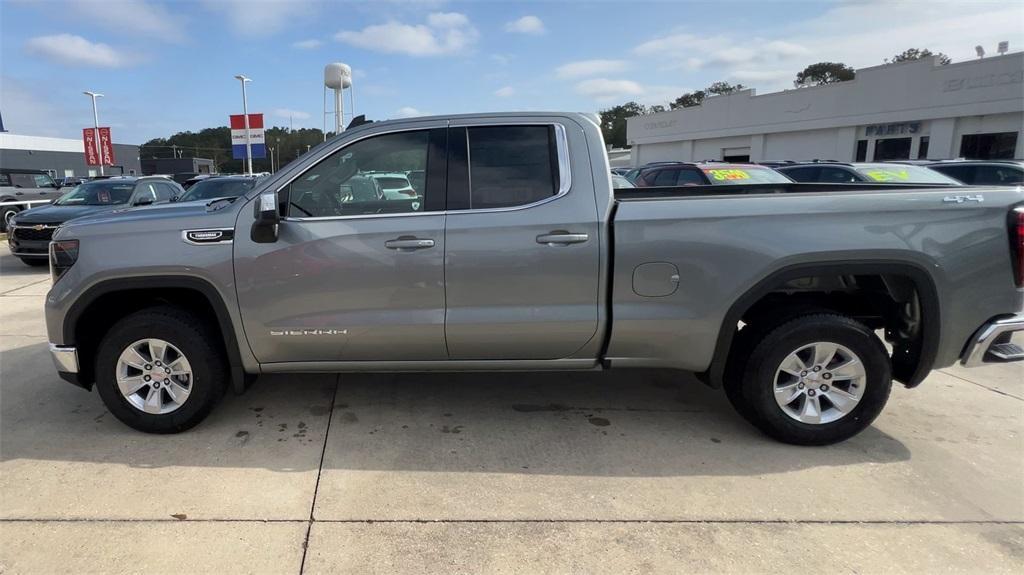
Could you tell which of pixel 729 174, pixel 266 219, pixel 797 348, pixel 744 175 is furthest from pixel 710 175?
pixel 266 219

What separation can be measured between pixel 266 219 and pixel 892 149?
3437cm

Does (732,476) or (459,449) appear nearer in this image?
(732,476)

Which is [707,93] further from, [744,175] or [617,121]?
[744,175]

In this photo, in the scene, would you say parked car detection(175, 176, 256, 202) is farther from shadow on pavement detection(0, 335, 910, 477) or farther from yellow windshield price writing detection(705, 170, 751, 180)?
yellow windshield price writing detection(705, 170, 751, 180)

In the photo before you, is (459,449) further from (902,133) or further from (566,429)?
(902,133)

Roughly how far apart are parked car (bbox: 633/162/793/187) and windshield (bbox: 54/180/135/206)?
1015 cm

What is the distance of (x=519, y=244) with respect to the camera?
3.39 meters

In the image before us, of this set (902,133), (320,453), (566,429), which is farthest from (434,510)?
(902,133)

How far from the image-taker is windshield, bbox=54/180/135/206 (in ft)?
35.5

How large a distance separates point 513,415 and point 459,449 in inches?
23.7

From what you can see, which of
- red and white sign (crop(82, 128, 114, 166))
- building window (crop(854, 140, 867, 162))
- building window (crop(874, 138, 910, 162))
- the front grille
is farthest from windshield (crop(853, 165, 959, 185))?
red and white sign (crop(82, 128, 114, 166))

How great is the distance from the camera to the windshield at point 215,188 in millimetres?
10828

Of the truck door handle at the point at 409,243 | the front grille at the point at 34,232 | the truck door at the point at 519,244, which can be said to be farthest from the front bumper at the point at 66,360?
the front grille at the point at 34,232

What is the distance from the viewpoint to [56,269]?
364 centimetres
